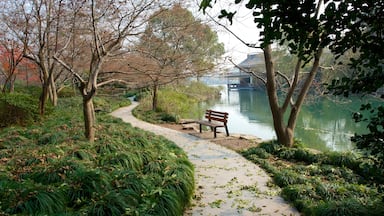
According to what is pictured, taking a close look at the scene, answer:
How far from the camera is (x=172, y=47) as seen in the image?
981cm

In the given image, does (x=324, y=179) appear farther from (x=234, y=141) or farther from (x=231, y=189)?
(x=234, y=141)

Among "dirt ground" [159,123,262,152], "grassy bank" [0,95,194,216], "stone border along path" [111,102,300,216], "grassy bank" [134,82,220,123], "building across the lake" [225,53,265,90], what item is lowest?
"stone border along path" [111,102,300,216]

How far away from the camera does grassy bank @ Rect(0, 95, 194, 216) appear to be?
114 inches

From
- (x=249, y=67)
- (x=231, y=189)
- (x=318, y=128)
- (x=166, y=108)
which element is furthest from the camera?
(x=166, y=108)

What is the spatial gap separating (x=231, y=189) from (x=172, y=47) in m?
6.50

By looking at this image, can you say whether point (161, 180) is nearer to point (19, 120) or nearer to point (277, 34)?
point (277, 34)

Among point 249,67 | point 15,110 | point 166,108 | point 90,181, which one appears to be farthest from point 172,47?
point 90,181

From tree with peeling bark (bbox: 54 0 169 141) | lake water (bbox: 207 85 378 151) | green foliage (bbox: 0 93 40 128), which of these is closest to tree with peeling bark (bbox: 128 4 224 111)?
tree with peeling bark (bbox: 54 0 169 141)

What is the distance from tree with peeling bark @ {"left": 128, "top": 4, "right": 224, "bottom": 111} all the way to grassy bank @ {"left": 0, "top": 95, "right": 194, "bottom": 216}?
6.39ft

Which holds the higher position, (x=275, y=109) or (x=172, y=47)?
(x=172, y=47)

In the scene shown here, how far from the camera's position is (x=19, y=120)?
7.96 m

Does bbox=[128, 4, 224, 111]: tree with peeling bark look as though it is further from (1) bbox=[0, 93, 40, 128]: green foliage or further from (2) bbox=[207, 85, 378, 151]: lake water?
(2) bbox=[207, 85, 378, 151]: lake water

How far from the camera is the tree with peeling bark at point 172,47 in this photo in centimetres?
645

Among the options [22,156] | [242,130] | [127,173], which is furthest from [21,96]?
[242,130]
